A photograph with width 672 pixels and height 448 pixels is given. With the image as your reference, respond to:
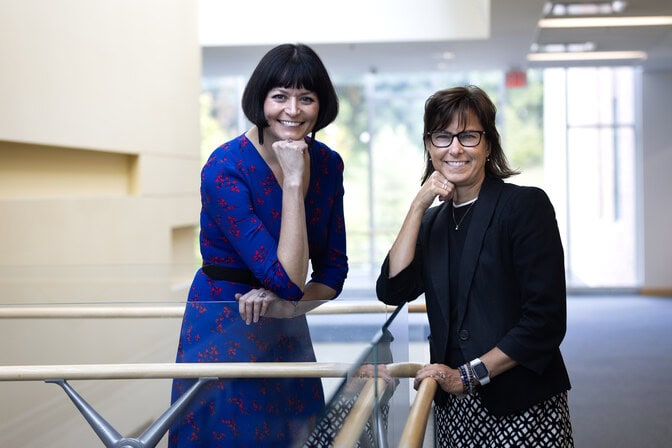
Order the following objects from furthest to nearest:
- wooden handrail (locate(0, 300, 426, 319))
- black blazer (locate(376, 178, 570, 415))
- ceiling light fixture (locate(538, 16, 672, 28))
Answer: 1. ceiling light fixture (locate(538, 16, 672, 28))
2. wooden handrail (locate(0, 300, 426, 319))
3. black blazer (locate(376, 178, 570, 415))

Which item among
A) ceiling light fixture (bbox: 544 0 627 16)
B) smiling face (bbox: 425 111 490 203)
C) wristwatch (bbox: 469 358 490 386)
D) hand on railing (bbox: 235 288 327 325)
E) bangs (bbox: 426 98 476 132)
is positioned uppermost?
ceiling light fixture (bbox: 544 0 627 16)

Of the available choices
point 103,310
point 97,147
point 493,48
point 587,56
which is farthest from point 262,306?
point 587,56

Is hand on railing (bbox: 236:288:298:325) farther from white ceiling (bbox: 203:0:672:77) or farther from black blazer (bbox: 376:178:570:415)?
white ceiling (bbox: 203:0:672:77)

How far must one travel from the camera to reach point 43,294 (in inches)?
147

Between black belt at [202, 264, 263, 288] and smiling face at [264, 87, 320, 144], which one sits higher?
smiling face at [264, 87, 320, 144]

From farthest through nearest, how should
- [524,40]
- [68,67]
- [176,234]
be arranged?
[524,40], [176,234], [68,67]

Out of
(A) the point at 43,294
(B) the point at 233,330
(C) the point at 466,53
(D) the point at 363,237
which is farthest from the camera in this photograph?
(D) the point at 363,237

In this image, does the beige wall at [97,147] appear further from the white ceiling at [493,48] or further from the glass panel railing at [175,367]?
the white ceiling at [493,48]

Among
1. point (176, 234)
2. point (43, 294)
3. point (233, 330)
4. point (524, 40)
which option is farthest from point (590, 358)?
point (233, 330)

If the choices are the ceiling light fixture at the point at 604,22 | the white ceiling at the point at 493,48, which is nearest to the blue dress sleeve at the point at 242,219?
the white ceiling at the point at 493,48

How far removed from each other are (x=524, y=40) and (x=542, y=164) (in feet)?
18.3

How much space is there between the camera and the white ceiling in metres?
Result: 9.91

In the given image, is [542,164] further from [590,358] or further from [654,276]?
[590,358]

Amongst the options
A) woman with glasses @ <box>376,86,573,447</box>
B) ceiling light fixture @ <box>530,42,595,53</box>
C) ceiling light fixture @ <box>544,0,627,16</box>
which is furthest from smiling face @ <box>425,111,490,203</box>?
ceiling light fixture @ <box>530,42,595,53</box>
